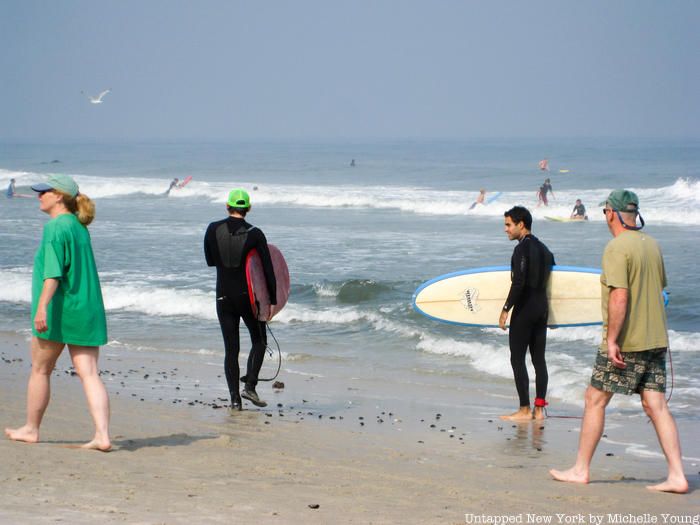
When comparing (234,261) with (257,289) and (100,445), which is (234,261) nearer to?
(257,289)

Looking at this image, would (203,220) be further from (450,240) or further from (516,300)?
(516,300)

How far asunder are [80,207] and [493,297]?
451 centimetres

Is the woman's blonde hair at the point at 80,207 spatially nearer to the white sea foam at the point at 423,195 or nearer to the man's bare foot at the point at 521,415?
the man's bare foot at the point at 521,415

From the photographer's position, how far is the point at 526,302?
731 cm

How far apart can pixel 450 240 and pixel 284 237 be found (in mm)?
4360

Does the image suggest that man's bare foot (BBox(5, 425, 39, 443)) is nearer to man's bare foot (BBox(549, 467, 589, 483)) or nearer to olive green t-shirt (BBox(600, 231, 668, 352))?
man's bare foot (BBox(549, 467, 589, 483))

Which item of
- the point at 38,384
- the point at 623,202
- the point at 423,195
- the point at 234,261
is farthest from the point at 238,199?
the point at 423,195

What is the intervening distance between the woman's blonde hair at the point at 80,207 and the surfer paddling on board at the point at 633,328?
2701 millimetres

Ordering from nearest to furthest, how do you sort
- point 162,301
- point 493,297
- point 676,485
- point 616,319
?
point 616,319 < point 676,485 < point 493,297 < point 162,301

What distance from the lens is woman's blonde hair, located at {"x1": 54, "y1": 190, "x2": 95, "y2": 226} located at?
5.14 metres

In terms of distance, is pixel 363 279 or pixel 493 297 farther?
pixel 363 279

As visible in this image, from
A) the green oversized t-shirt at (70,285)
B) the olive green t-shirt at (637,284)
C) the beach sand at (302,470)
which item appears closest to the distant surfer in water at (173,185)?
the beach sand at (302,470)

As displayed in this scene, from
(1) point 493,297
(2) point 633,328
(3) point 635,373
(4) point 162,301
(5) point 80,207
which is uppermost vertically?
(5) point 80,207

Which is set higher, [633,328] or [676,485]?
[633,328]
